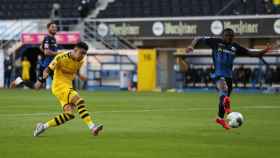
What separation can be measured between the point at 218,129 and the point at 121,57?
28910mm

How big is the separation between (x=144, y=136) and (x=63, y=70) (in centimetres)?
205

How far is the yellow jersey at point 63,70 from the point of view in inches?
636

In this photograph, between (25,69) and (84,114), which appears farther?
(25,69)

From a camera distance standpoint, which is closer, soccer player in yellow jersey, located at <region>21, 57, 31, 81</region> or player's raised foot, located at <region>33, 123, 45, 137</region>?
player's raised foot, located at <region>33, 123, 45, 137</region>

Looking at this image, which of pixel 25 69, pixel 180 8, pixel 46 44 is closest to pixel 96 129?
pixel 46 44

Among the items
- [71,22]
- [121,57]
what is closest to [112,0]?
[71,22]

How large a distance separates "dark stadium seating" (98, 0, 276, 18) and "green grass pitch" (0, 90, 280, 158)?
22.9m

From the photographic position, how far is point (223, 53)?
61.1ft

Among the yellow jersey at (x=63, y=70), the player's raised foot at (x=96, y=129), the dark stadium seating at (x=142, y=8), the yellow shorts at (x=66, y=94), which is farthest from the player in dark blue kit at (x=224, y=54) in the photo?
the dark stadium seating at (x=142, y=8)

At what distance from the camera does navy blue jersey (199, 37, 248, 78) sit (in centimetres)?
1864

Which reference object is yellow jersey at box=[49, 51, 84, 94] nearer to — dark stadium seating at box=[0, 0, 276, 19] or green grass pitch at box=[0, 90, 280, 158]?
green grass pitch at box=[0, 90, 280, 158]

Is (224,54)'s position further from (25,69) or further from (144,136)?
(25,69)

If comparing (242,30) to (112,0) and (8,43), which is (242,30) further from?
(8,43)

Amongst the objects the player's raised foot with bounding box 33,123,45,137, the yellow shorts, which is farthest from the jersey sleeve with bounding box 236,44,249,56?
the player's raised foot with bounding box 33,123,45,137
